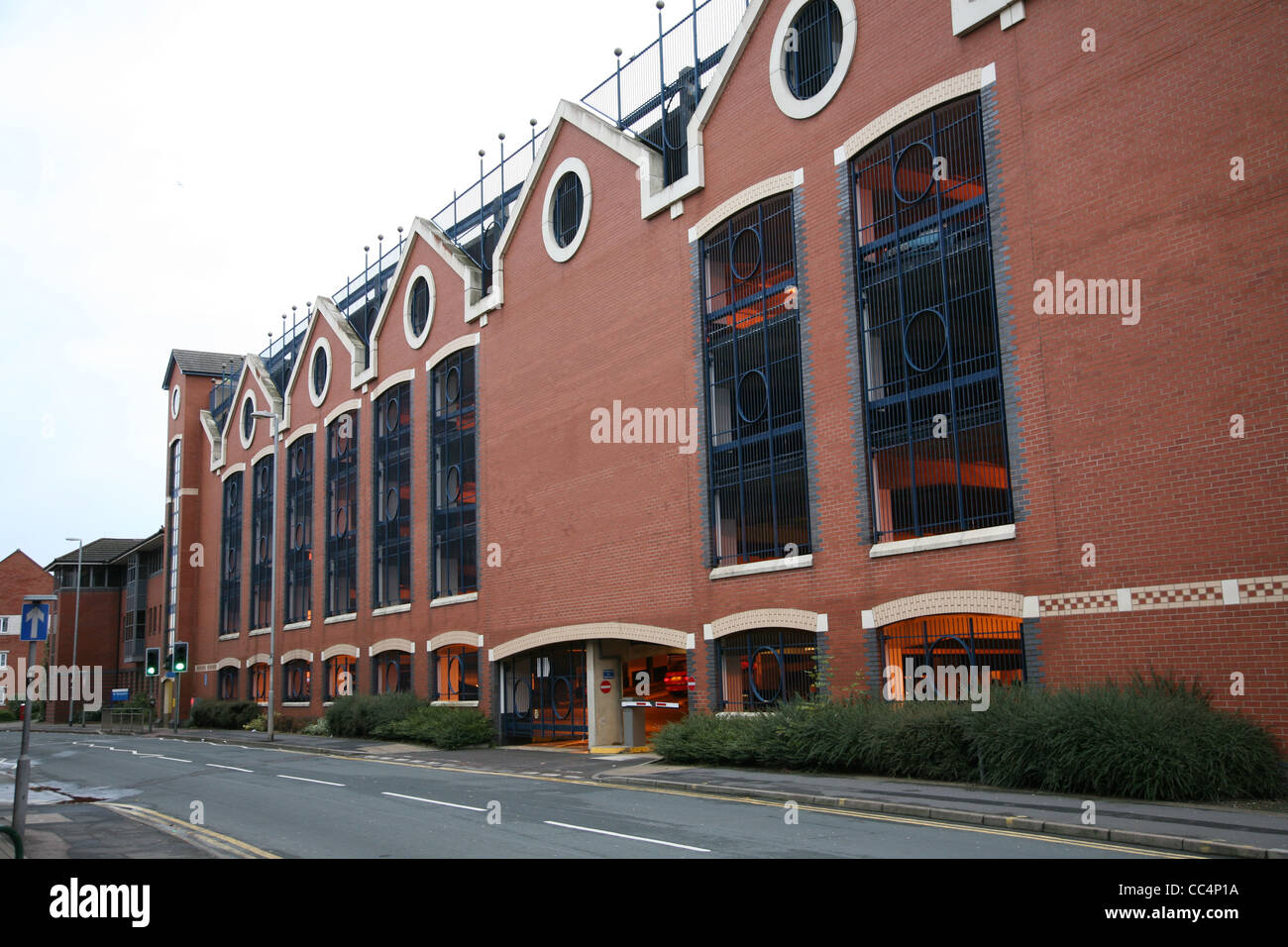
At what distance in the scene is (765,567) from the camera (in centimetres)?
2295

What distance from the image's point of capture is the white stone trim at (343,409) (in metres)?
42.0

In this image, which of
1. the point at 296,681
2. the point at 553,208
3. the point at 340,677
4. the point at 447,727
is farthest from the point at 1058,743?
the point at 296,681

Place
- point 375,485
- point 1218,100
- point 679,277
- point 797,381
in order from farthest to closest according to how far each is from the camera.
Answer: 1. point 375,485
2. point 679,277
3. point 797,381
4. point 1218,100

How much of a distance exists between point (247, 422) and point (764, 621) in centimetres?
3837

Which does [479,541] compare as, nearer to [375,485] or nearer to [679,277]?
[375,485]

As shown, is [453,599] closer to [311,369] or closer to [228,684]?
[311,369]

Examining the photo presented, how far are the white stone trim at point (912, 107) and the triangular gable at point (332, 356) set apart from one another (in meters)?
24.4

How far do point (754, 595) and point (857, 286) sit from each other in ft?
22.1

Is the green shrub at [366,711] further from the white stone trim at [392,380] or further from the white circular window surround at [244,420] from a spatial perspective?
the white circular window surround at [244,420]

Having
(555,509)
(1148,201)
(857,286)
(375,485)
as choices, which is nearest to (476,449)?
(555,509)

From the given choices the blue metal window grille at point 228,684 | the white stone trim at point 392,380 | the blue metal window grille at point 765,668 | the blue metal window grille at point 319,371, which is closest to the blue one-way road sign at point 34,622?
the blue metal window grille at point 765,668

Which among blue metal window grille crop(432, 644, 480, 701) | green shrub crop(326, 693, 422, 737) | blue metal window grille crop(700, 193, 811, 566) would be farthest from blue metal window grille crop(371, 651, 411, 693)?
blue metal window grille crop(700, 193, 811, 566)
